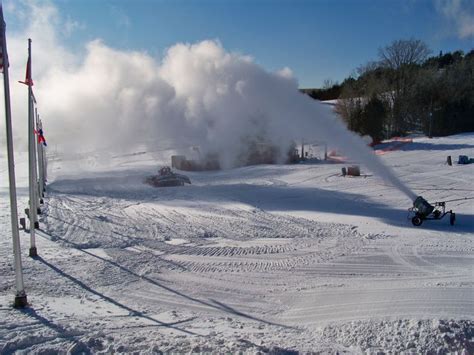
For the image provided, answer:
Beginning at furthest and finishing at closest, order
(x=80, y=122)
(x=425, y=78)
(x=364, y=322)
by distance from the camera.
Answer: (x=425, y=78), (x=80, y=122), (x=364, y=322)

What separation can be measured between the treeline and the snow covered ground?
31.5 metres

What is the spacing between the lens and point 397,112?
63.3 meters

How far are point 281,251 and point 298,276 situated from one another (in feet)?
8.01

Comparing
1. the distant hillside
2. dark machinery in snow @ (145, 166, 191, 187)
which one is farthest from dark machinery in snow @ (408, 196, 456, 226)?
the distant hillside

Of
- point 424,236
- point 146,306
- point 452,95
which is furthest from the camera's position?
point 452,95

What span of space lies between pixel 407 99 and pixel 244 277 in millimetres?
62692

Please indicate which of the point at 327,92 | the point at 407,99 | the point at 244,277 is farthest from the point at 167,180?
the point at 327,92

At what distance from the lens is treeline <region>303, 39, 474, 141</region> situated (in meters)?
54.3

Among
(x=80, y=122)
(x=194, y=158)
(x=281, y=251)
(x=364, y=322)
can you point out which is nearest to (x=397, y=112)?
(x=194, y=158)

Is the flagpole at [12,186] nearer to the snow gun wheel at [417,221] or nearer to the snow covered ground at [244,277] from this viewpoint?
the snow covered ground at [244,277]

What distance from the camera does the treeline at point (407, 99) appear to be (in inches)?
2138

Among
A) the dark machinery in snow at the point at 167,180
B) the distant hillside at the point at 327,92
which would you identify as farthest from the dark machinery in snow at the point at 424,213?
the distant hillside at the point at 327,92

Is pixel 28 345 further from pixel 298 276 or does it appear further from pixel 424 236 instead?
pixel 424 236

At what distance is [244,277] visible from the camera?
35.5 feet
